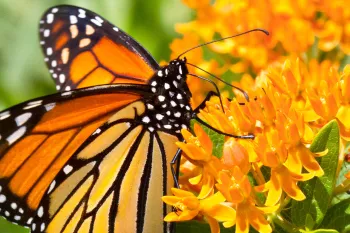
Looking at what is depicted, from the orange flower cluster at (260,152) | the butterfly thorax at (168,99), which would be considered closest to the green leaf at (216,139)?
the orange flower cluster at (260,152)

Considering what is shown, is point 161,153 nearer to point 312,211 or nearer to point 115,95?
point 115,95

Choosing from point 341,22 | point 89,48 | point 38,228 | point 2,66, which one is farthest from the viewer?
point 2,66

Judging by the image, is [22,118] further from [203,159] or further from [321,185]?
[321,185]

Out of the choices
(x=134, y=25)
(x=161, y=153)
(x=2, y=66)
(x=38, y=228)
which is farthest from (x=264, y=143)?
(x=2, y=66)

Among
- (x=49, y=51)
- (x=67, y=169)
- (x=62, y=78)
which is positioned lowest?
(x=67, y=169)

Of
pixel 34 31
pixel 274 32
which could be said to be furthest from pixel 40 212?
pixel 34 31

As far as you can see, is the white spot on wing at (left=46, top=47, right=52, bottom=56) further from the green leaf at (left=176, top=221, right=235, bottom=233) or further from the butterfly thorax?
the green leaf at (left=176, top=221, right=235, bottom=233)

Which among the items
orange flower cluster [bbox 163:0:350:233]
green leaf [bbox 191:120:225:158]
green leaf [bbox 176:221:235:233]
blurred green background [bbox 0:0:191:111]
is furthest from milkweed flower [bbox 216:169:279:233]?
blurred green background [bbox 0:0:191:111]
